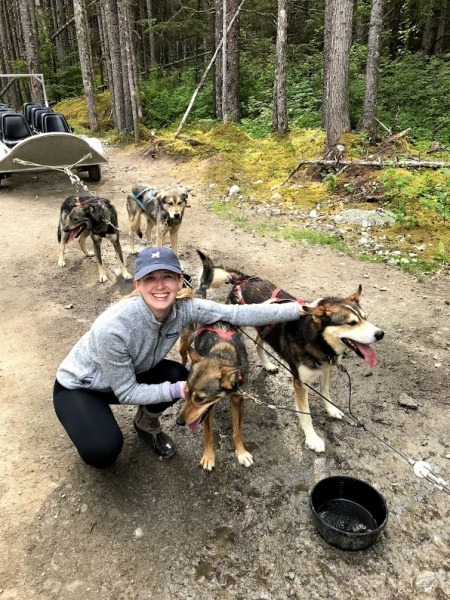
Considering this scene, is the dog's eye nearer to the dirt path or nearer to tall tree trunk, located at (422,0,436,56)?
the dirt path

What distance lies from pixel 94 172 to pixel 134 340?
367 inches

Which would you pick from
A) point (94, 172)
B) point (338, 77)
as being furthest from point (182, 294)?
point (94, 172)

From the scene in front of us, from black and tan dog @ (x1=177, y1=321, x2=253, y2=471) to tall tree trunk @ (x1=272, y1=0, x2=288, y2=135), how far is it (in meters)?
10.2

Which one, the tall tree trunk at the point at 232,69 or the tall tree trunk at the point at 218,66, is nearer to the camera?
the tall tree trunk at the point at 232,69

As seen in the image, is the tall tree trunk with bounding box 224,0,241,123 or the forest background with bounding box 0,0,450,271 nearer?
the forest background with bounding box 0,0,450,271

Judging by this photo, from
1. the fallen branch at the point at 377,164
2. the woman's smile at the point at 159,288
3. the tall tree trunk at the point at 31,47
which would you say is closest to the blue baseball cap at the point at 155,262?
the woman's smile at the point at 159,288

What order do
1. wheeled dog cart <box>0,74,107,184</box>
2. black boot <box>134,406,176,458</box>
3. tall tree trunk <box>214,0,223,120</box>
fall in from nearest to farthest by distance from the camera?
black boot <box>134,406,176,458</box> → wheeled dog cart <box>0,74,107,184</box> → tall tree trunk <box>214,0,223,120</box>

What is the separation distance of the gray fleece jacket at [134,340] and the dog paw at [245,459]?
34.1 inches

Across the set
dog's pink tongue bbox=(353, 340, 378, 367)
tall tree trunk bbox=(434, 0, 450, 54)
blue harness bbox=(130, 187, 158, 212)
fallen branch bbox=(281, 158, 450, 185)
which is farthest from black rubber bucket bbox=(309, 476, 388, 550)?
tall tree trunk bbox=(434, 0, 450, 54)

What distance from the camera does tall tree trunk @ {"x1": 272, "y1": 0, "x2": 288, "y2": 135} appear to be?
11281 mm

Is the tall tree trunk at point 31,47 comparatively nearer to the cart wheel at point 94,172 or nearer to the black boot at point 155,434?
the cart wheel at point 94,172

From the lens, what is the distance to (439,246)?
639cm

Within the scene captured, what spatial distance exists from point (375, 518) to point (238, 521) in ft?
2.90

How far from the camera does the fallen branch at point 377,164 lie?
807 cm
